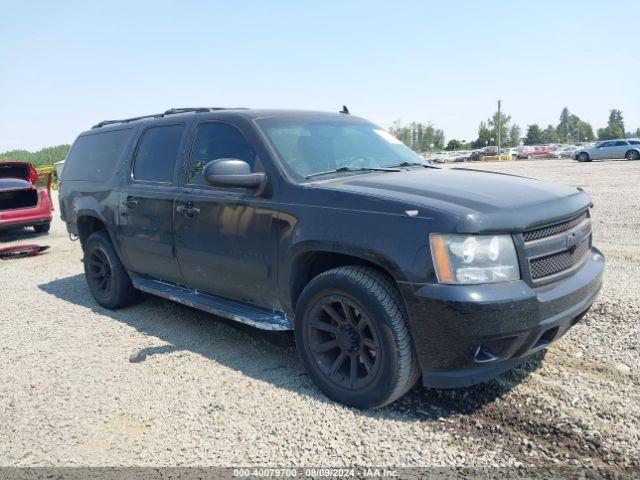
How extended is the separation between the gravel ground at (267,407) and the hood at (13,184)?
7.66 m

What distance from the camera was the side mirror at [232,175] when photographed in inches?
138

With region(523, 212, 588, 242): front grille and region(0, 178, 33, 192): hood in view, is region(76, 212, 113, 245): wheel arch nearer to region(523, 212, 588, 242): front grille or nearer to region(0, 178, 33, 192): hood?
region(523, 212, 588, 242): front grille

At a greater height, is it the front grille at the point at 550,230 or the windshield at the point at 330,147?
the windshield at the point at 330,147

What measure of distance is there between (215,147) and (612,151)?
118 ft

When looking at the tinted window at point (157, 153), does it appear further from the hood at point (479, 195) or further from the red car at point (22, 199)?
Result: the red car at point (22, 199)

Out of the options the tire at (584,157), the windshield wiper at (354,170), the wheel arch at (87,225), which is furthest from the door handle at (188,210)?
the tire at (584,157)

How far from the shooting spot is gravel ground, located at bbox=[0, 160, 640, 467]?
8.93ft

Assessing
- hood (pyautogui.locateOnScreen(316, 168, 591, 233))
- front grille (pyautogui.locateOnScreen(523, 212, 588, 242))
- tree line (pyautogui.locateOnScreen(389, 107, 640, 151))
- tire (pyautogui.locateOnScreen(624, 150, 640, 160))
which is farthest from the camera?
tree line (pyautogui.locateOnScreen(389, 107, 640, 151))

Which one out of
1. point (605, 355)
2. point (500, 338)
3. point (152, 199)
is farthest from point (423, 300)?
point (152, 199)

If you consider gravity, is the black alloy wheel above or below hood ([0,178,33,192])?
below

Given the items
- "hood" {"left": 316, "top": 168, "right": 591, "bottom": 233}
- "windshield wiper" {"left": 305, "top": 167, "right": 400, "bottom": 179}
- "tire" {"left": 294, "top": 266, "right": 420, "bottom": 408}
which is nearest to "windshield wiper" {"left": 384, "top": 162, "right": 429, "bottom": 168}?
"windshield wiper" {"left": 305, "top": 167, "right": 400, "bottom": 179}

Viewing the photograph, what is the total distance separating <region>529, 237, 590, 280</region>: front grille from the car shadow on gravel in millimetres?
846

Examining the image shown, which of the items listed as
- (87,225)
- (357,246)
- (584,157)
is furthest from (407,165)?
(584,157)

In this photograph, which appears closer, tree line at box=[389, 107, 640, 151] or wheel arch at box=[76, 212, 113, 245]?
wheel arch at box=[76, 212, 113, 245]
